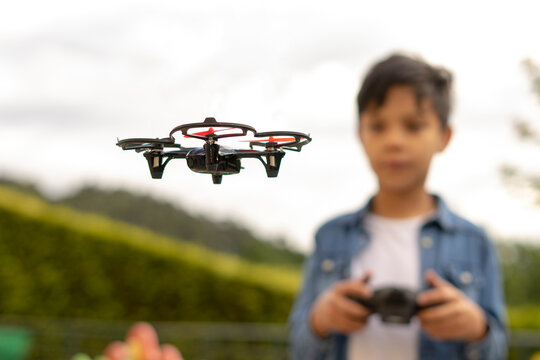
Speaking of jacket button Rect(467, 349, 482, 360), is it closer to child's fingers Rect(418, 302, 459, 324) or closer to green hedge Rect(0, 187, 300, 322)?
child's fingers Rect(418, 302, 459, 324)

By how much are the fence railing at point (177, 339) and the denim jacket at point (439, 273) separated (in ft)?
19.0

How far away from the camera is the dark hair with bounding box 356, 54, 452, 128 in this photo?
6.11 feet

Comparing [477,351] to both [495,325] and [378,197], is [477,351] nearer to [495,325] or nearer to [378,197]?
[495,325]

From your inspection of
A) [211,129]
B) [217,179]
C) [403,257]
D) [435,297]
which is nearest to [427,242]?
[403,257]

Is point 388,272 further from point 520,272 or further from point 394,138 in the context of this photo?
point 520,272

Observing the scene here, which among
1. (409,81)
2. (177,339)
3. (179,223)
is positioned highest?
(409,81)

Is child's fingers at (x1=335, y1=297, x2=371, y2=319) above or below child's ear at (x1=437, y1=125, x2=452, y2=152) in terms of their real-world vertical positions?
below

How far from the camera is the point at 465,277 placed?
2.05m

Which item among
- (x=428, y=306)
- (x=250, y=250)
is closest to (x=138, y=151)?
(x=428, y=306)

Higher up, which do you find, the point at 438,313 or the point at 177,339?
the point at 438,313

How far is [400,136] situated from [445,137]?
330 mm

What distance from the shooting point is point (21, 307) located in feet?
26.4

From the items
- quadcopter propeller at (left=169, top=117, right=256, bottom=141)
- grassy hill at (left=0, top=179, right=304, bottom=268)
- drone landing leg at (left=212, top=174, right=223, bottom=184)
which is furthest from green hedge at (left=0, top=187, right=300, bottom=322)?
quadcopter propeller at (left=169, top=117, right=256, bottom=141)

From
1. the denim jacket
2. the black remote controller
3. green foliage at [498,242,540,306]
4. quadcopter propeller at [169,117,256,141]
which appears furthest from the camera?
green foliage at [498,242,540,306]
